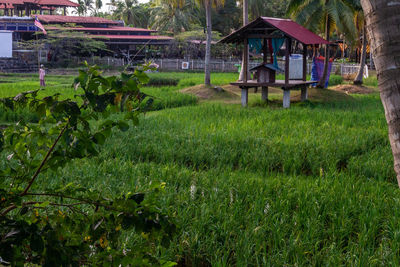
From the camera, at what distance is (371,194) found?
4621 millimetres

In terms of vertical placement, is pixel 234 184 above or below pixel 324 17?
below

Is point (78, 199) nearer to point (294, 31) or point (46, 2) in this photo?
point (294, 31)

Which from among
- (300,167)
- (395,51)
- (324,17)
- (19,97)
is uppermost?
(324,17)

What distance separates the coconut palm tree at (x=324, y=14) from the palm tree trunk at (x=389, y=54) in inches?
575

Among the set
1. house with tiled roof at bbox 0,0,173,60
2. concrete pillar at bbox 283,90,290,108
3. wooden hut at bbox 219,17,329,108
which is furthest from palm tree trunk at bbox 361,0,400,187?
house with tiled roof at bbox 0,0,173,60

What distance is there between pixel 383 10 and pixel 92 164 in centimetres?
454

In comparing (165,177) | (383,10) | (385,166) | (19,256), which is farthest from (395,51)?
(385,166)

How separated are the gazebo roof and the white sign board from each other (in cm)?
2038

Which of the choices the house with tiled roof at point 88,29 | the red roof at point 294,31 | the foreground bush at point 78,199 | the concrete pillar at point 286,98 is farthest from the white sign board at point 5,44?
the foreground bush at point 78,199

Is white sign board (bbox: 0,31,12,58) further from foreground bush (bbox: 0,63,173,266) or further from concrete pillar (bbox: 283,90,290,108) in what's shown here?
foreground bush (bbox: 0,63,173,266)

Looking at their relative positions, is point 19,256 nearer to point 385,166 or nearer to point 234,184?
point 234,184

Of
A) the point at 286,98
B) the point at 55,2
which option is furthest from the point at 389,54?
the point at 55,2

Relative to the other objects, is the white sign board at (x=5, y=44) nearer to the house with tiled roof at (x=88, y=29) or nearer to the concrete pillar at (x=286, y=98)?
the house with tiled roof at (x=88, y=29)

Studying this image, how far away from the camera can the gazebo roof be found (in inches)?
491
